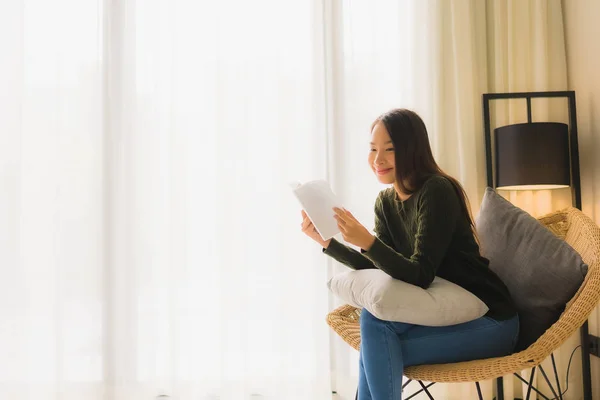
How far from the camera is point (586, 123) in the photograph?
2146 millimetres

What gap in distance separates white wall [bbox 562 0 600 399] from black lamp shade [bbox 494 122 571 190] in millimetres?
173

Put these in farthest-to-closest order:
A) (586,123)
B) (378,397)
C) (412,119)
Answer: (586,123) < (412,119) < (378,397)

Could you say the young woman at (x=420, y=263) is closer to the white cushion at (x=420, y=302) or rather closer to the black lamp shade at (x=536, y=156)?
the white cushion at (x=420, y=302)

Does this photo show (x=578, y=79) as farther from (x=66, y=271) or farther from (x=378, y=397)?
(x=66, y=271)

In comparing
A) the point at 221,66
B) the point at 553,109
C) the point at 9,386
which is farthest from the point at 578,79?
the point at 9,386

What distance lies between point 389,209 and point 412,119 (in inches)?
12.6

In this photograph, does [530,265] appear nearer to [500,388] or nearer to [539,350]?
[539,350]

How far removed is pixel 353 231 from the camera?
138 centimetres

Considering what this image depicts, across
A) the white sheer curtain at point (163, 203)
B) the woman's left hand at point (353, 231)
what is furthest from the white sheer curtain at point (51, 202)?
the woman's left hand at point (353, 231)

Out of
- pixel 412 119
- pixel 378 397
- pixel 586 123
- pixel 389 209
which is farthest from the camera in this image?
pixel 586 123

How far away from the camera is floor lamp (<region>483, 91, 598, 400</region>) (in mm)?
1952

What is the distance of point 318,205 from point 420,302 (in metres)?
0.38

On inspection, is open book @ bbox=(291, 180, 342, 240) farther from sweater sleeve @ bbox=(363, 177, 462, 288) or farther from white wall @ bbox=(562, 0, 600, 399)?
white wall @ bbox=(562, 0, 600, 399)

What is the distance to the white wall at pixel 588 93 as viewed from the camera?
2061mm
